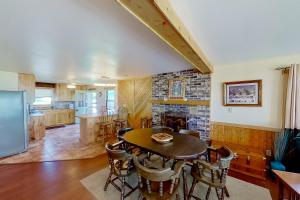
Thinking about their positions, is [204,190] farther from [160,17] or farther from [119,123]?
[119,123]

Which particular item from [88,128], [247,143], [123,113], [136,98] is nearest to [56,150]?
[88,128]

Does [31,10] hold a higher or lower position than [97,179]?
higher

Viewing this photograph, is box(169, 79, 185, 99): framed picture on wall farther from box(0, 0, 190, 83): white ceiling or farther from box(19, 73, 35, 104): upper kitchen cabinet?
box(19, 73, 35, 104): upper kitchen cabinet

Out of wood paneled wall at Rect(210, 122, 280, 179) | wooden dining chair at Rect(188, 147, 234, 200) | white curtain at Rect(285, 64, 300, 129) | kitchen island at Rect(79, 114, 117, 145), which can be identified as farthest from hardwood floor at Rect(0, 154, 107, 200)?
white curtain at Rect(285, 64, 300, 129)

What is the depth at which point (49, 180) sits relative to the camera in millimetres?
2779

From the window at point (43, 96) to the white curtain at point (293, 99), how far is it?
9.56 meters

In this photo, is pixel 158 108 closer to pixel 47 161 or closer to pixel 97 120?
pixel 97 120

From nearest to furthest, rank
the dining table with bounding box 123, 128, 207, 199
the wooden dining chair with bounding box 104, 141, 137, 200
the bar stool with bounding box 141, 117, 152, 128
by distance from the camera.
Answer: the dining table with bounding box 123, 128, 207, 199 < the wooden dining chair with bounding box 104, 141, 137, 200 < the bar stool with bounding box 141, 117, 152, 128

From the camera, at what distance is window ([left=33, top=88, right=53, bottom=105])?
7.70m

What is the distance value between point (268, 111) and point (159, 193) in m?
3.00

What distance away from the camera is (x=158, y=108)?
5.22 m

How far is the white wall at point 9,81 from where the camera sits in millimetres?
4559

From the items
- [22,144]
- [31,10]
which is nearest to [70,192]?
[31,10]

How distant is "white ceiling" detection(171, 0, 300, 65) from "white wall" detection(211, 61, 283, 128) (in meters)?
0.58
